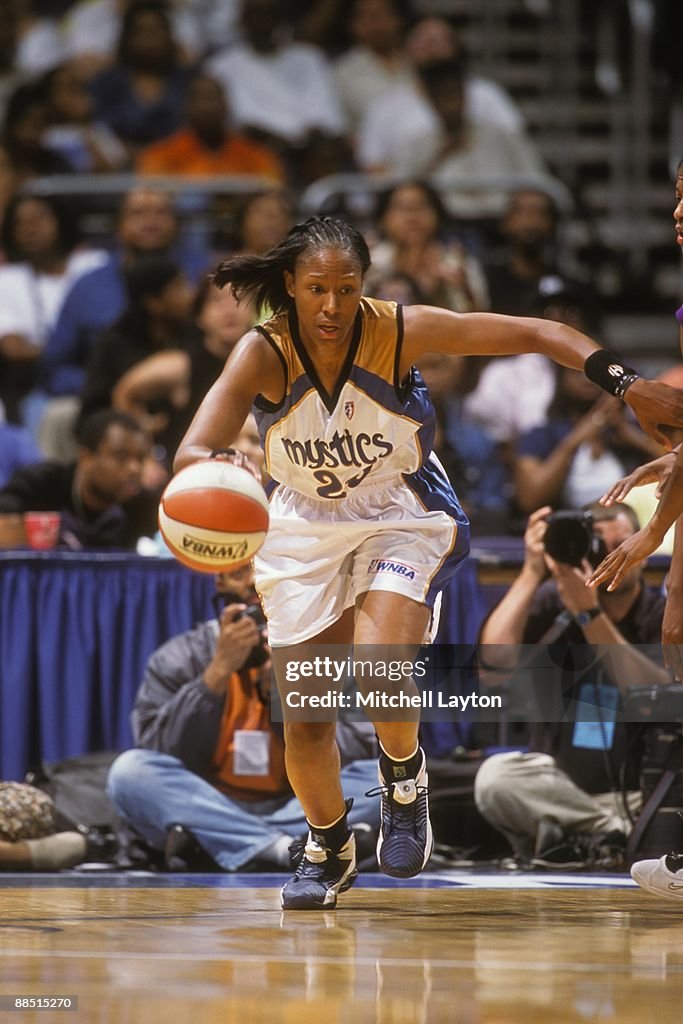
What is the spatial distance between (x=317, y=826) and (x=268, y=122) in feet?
23.4

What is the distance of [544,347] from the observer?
4.71 metres

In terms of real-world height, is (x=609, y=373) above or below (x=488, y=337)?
below

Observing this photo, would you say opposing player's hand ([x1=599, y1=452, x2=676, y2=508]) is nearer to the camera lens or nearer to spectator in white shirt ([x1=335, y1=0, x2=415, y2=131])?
the camera lens

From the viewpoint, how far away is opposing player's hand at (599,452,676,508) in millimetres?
4656

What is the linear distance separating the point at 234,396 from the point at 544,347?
0.87 metres

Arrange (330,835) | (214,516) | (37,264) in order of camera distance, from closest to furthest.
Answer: (214,516) → (330,835) → (37,264)

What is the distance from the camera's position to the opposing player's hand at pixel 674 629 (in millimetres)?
4742

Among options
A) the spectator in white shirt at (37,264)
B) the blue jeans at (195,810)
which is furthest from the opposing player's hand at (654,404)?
the spectator in white shirt at (37,264)

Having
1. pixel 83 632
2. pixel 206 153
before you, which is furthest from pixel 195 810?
pixel 206 153

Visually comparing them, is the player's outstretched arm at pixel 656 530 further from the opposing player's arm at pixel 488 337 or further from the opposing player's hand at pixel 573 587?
the opposing player's hand at pixel 573 587

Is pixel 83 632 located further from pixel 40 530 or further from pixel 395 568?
pixel 395 568


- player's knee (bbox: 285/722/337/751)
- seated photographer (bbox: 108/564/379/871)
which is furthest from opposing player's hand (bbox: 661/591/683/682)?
seated photographer (bbox: 108/564/379/871)

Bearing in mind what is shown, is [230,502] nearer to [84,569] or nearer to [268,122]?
[84,569]

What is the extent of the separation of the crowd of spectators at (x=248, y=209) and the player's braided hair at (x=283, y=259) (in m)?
2.56
